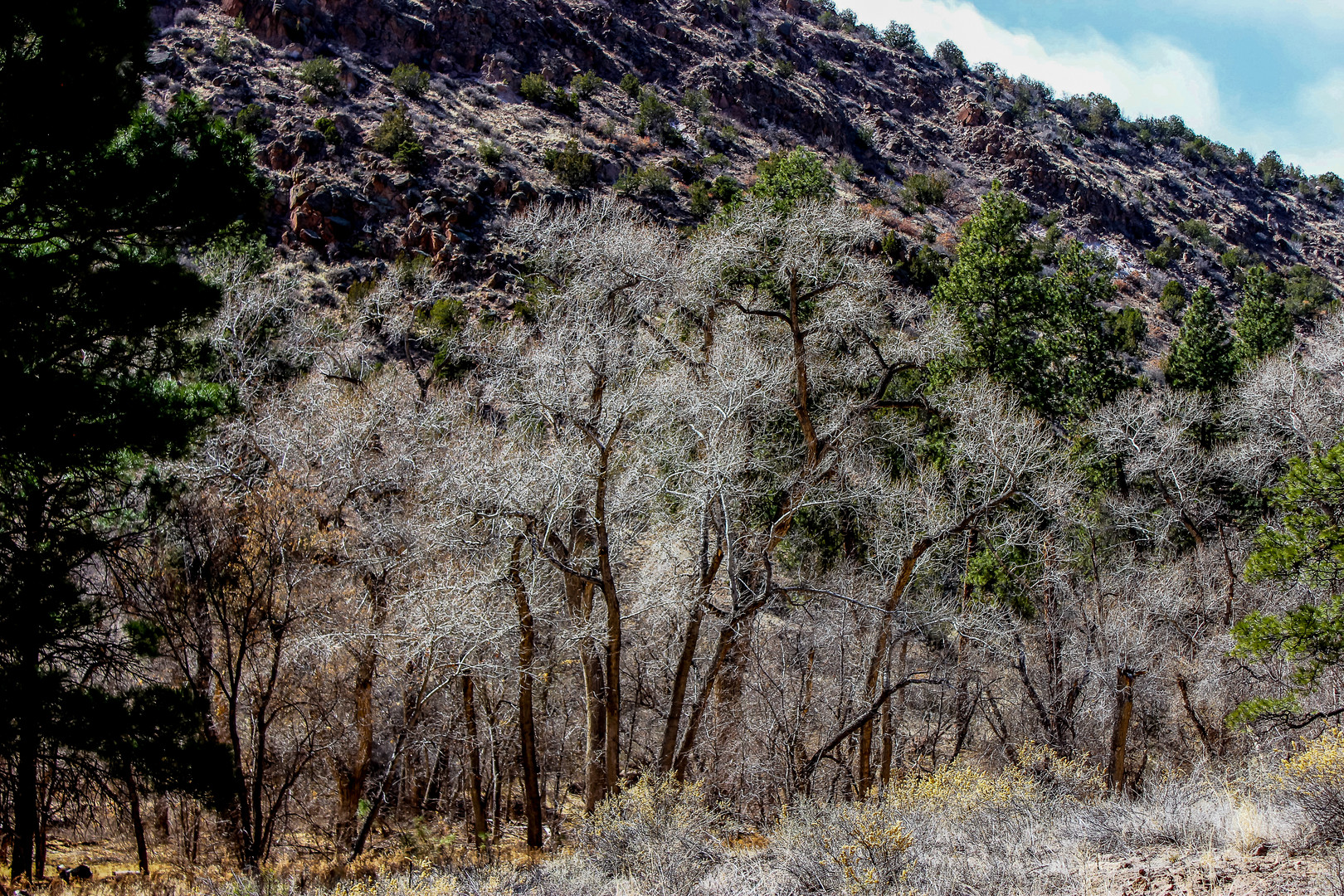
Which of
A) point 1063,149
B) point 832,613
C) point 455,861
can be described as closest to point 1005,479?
point 832,613

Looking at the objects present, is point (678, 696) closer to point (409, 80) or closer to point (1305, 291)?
point (409, 80)

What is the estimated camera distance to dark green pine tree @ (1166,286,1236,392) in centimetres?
2169

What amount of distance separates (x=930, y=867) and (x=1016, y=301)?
50.4 feet

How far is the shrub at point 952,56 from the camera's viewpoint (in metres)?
74.9

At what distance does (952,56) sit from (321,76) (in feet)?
193

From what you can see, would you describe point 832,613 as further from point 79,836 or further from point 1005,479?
point 79,836

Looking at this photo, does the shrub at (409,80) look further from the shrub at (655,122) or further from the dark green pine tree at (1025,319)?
the dark green pine tree at (1025,319)

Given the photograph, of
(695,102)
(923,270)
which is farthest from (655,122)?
(923,270)

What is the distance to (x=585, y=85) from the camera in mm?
49000

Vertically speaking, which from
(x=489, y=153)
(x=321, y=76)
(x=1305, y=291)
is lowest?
(x=1305, y=291)

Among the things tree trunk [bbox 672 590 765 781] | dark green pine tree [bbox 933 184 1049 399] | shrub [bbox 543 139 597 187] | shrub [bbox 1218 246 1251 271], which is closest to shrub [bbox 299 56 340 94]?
shrub [bbox 543 139 597 187]

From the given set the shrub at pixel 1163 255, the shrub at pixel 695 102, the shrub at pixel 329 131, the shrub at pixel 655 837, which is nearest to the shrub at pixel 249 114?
the shrub at pixel 329 131

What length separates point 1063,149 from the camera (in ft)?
208

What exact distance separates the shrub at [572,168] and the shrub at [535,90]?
382 inches
